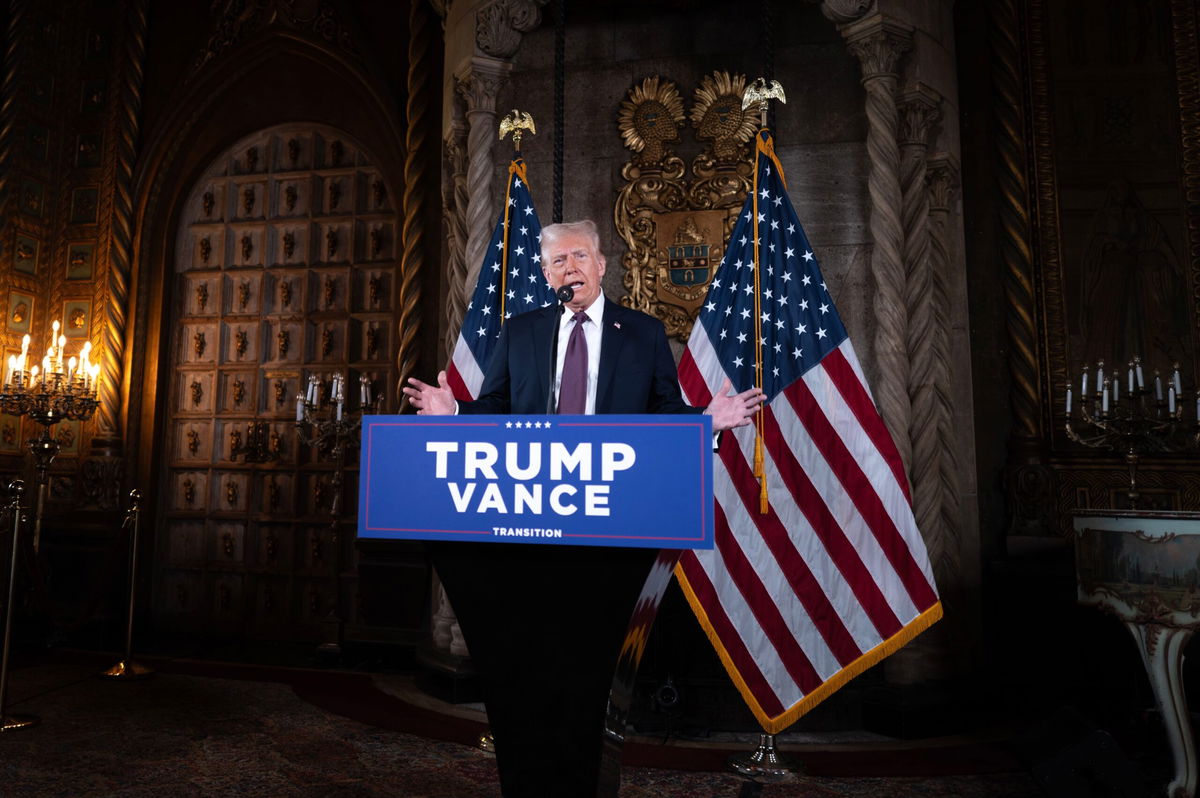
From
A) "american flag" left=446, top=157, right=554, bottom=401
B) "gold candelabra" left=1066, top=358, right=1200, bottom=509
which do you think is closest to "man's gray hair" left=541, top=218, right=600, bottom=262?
"american flag" left=446, top=157, right=554, bottom=401

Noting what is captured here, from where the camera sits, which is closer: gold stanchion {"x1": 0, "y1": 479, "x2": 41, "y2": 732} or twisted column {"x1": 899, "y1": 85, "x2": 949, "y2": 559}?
gold stanchion {"x1": 0, "y1": 479, "x2": 41, "y2": 732}

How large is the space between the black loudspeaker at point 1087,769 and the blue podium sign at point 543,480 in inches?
102

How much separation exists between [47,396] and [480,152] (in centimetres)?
430

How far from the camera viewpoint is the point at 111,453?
25.7 feet

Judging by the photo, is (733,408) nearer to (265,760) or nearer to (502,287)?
(502,287)

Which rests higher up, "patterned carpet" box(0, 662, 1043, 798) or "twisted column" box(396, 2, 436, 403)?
"twisted column" box(396, 2, 436, 403)

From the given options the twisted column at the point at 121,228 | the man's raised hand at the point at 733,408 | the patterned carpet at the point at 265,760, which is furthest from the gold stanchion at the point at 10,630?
the man's raised hand at the point at 733,408

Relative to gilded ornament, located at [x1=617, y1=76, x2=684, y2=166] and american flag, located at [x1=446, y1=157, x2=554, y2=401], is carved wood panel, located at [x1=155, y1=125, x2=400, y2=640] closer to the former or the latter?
american flag, located at [x1=446, y1=157, x2=554, y2=401]

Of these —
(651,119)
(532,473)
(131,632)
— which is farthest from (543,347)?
(131,632)

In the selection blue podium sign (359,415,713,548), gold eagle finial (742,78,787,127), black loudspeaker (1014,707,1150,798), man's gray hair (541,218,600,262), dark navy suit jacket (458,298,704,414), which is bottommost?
black loudspeaker (1014,707,1150,798)

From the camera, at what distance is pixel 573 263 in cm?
284

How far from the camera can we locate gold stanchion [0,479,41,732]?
15.0ft

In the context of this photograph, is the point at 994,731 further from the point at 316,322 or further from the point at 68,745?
the point at 316,322

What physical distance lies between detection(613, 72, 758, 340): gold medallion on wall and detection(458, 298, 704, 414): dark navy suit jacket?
9.00ft
